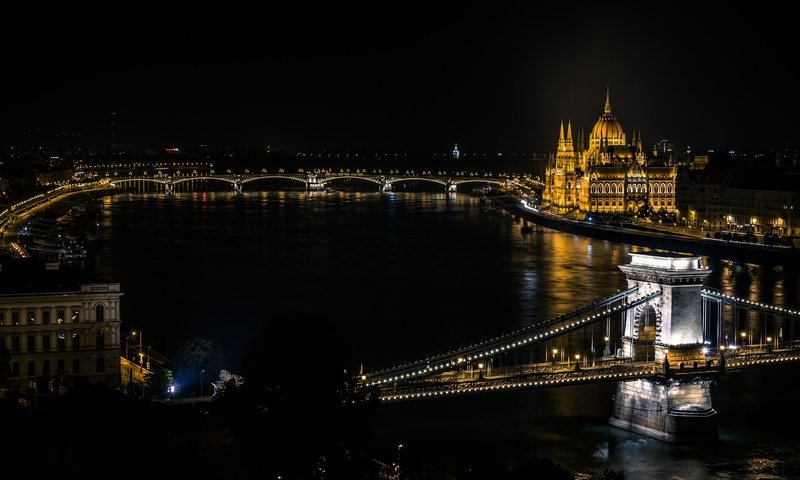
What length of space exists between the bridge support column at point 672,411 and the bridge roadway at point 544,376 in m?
0.18

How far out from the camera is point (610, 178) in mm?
71250

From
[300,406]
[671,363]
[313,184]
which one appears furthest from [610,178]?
[300,406]

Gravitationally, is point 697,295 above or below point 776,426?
above

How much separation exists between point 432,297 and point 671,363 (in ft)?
52.8

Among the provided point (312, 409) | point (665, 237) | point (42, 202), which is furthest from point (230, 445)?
point (42, 202)

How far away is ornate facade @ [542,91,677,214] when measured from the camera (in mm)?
70750

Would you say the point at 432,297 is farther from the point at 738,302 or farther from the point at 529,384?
the point at 529,384

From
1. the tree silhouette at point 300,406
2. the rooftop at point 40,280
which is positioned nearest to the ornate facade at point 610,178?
the rooftop at point 40,280

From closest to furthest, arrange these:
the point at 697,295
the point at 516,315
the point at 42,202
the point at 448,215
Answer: the point at 697,295 → the point at 516,315 → the point at 42,202 → the point at 448,215

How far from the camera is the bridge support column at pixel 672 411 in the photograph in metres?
15.9

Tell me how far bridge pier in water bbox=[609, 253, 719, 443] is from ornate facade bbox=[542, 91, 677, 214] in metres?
53.7

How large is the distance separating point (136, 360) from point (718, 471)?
33.8 feet

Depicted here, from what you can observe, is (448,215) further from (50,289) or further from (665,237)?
(50,289)

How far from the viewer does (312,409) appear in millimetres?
11797
